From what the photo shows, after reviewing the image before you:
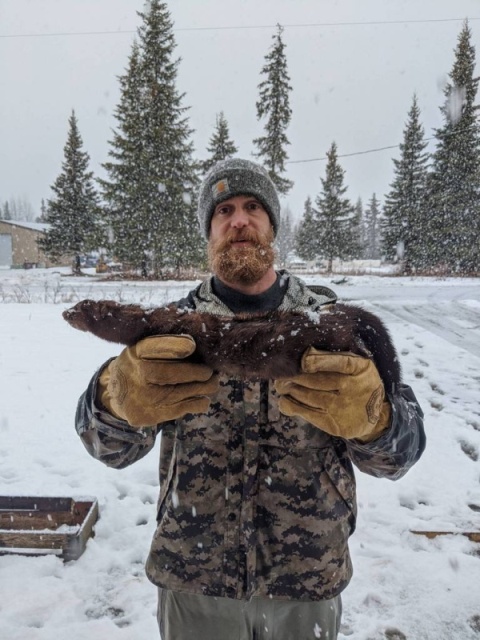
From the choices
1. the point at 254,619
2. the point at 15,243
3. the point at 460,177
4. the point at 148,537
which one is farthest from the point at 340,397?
the point at 15,243

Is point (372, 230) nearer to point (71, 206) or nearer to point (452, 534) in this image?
point (71, 206)

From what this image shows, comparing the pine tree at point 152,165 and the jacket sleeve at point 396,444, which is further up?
the pine tree at point 152,165

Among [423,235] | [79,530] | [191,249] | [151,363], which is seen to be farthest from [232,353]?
[423,235]

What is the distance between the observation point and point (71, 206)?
32750mm

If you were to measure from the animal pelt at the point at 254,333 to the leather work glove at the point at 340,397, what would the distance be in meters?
0.05

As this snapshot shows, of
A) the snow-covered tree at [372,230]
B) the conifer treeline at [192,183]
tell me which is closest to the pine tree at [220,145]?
the conifer treeline at [192,183]

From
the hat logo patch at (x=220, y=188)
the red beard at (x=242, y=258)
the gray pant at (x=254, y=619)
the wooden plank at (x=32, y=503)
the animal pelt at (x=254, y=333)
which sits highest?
the hat logo patch at (x=220, y=188)

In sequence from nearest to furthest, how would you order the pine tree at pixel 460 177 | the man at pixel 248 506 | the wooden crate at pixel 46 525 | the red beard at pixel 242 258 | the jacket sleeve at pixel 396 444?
1. the jacket sleeve at pixel 396 444
2. the man at pixel 248 506
3. the red beard at pixel 242 258
4. the wooden crate at pixel 46 525
5. the pine tree at pixel 460 177

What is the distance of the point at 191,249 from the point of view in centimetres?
2553

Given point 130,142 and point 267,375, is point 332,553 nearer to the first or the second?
point 267,375

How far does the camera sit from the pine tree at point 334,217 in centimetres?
3344

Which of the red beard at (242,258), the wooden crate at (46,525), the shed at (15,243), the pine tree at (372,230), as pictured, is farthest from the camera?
the pine tree at (372,230)

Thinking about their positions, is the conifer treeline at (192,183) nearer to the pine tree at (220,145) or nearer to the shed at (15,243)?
the pine tree at (220,145)

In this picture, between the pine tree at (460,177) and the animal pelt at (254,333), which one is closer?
the animal pelt at (254,333)
